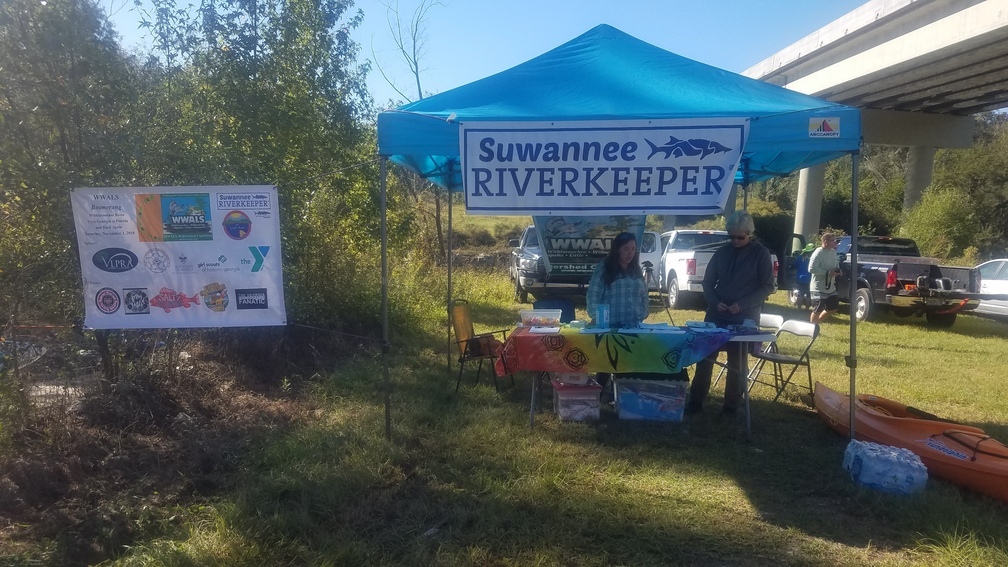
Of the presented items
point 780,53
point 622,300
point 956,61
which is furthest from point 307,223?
point 780,53

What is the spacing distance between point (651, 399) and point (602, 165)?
210 cm

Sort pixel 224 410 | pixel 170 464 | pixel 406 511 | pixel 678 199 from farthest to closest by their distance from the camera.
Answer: pixel 224 410, pixel 678 199, pixel 170 464, pixel 406 511

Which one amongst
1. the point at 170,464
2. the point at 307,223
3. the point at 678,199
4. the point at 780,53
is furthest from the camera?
the point at 780,53

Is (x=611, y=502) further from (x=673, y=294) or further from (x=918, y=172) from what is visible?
(x=918, y=172)

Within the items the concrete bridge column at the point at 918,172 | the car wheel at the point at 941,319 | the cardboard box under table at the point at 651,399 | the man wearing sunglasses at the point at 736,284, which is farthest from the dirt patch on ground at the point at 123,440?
the concrete bridge column at the point at 918,172

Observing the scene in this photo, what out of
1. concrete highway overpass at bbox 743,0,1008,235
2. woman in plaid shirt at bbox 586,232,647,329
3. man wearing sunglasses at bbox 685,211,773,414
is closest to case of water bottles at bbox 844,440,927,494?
man wearing sunglasses at bbox 685,211,773,414

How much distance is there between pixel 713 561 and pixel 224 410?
410 cm

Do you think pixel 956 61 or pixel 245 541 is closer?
pixel 245 541

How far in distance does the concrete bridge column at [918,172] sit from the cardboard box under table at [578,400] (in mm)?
23192

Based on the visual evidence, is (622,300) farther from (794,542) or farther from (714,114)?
(794,542)

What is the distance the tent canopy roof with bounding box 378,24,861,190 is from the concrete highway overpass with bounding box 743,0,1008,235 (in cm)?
1016

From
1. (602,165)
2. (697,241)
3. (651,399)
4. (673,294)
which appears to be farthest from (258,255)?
(697,241)

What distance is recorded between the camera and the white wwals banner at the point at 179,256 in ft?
14.5

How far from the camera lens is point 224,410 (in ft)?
17.4
